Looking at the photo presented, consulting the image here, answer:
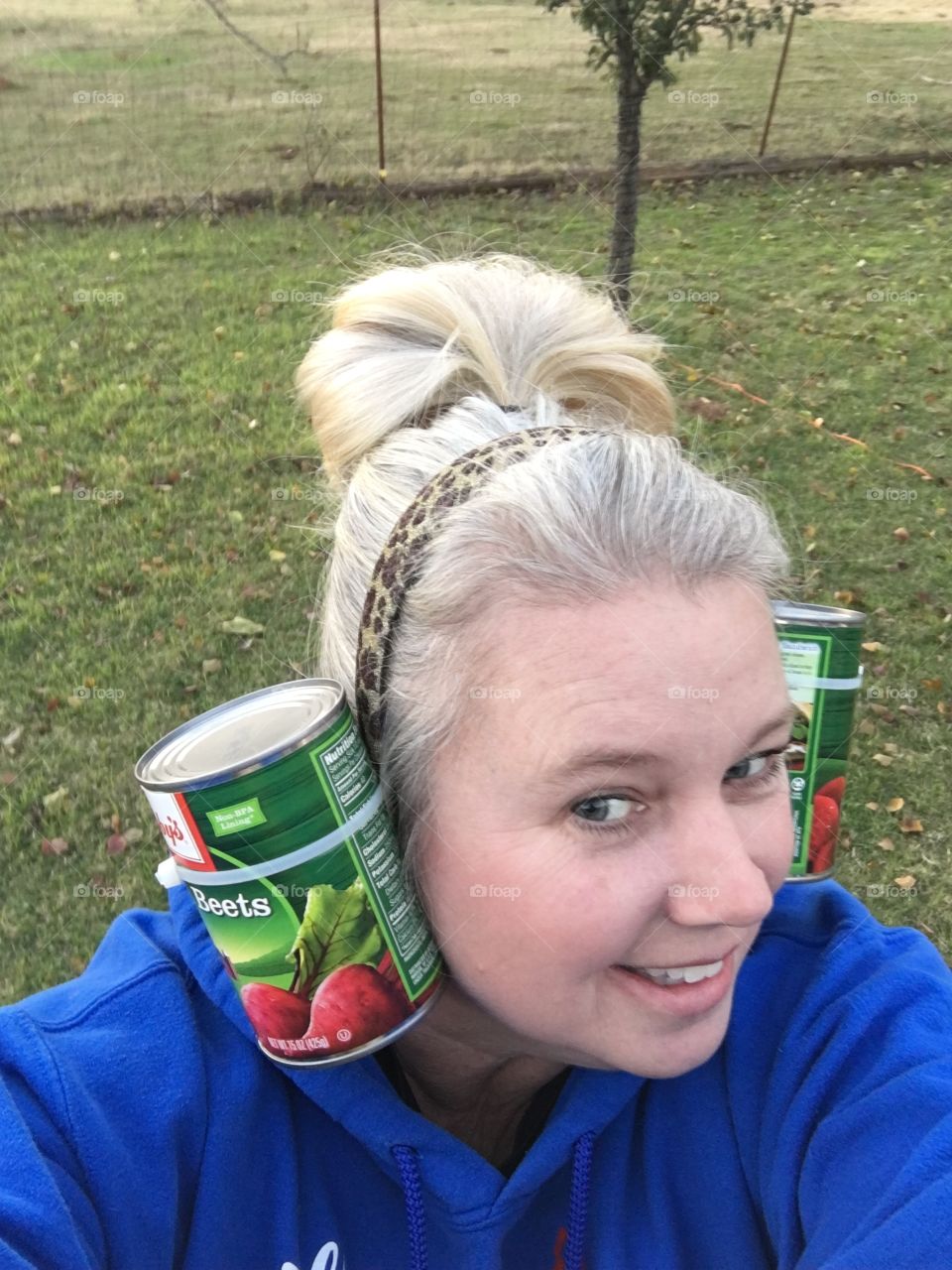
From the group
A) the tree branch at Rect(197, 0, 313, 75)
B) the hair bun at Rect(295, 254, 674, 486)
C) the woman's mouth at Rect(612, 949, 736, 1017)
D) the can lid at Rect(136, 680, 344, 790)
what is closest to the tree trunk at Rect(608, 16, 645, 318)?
the hair bun at Rect(295, 254, 674, 486)

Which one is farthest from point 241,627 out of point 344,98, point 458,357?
point 344,98

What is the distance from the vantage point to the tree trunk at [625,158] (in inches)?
158

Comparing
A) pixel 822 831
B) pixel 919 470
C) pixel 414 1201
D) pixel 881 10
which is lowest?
pixel 919 470

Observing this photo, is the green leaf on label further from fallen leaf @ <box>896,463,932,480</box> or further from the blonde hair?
fallen leaf @ <box>896,463,932,480</box>

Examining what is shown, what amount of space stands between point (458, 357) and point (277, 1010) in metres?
1.00

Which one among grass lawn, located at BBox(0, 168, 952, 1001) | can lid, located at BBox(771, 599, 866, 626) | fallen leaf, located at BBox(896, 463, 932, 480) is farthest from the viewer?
fallen leaf, located at BBox(896, 463, 932, 480)

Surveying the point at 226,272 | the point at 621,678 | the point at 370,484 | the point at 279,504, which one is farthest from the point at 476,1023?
the point at 226,272

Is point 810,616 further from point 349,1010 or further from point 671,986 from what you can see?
point 349,1010

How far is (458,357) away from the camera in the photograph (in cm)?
166

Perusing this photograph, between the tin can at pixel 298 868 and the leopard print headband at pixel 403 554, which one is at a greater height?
the leopard print headband at pixel 403 554

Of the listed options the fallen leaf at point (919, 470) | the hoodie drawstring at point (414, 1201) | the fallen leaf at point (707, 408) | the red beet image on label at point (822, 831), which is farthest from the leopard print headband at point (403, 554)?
the fallen leaf at point (919, 470)

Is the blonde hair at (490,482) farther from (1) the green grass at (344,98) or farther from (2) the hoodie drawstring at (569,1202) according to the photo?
(1) the green grass at (344,98)

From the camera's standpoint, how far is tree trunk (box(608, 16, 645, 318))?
4.02 metres

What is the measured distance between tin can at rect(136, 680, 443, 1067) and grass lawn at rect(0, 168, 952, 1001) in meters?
1.01
